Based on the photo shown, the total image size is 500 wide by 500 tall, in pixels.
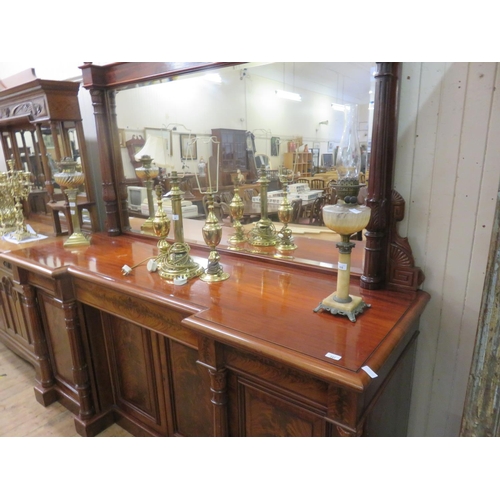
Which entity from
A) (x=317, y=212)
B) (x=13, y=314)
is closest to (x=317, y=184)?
(x=317, y=212)

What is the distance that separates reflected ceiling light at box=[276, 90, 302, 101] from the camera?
1.41 metres

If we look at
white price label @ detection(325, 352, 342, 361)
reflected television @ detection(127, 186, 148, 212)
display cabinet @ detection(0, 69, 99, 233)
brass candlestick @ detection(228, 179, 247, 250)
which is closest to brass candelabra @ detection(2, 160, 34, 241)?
display cabinet @ detection(0, 69, 99, 233)

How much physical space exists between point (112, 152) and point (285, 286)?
1.36 metres

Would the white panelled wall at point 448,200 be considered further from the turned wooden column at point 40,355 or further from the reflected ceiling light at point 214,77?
the turned wooden column at point 40,355

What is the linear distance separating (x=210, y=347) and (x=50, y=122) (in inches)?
69.2

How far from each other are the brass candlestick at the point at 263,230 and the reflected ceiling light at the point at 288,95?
326mm

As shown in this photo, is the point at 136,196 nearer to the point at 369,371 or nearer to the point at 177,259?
the point at 177,259

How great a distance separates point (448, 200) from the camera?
110 centimetres

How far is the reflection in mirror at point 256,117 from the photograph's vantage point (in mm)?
1241

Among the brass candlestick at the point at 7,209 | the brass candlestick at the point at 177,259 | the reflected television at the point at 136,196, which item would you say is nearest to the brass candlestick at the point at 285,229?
the brass candlestick at the point at 177,259

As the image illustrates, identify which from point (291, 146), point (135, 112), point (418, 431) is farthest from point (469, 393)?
point (135, 112)

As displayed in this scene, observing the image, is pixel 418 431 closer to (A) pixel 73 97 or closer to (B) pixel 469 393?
(B) pixel 469 393

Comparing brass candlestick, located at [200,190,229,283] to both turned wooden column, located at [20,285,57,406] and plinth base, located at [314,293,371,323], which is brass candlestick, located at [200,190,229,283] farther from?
turned wooden column, located at [20,285,57,406]

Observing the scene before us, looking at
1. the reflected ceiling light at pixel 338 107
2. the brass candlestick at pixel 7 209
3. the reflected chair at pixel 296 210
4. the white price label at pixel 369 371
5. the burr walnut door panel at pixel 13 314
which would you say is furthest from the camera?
the brass candlestick at pixel 7 209
